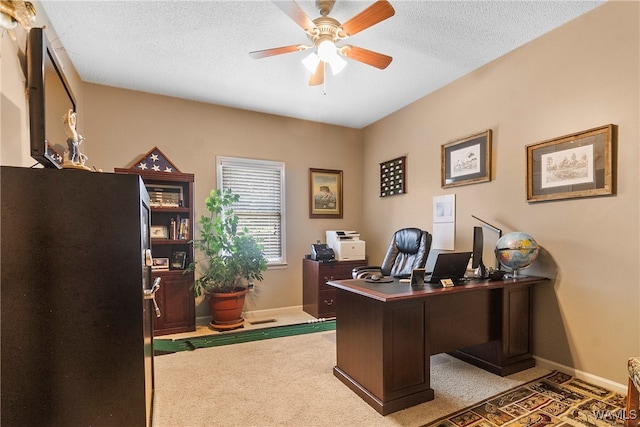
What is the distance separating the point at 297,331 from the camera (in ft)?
12.2

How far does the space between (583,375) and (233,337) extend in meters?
3.21

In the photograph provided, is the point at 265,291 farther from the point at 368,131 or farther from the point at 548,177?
the point at 548,177

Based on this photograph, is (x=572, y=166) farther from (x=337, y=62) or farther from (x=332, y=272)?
(x=332, y=272)

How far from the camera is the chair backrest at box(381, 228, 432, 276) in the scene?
3.31 m

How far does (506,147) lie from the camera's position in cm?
306

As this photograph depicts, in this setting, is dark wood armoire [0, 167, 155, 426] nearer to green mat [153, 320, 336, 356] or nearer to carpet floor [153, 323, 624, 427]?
carpet floor [153, 323, 624, 427]

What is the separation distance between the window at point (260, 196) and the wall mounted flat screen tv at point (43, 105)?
2483 mm

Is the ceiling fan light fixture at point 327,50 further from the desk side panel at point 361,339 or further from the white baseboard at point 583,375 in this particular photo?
the white baseboard at point 583,375

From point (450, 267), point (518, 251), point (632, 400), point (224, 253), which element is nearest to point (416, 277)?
point (450, 267)

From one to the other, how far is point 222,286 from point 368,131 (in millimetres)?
3233

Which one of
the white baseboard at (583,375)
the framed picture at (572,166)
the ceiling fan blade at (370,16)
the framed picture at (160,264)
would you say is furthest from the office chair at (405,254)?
the framed picture at (160,264)

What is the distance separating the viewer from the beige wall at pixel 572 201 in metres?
2.26

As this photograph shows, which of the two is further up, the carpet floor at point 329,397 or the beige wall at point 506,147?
the beige wall at point 506,147

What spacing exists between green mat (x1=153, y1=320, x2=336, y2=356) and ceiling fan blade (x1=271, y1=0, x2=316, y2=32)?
3026mm
